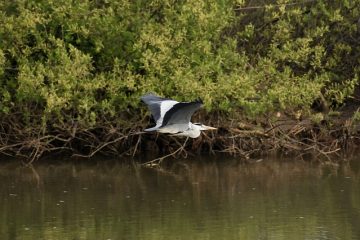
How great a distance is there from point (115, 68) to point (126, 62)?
32cm

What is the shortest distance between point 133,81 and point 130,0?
127 cm

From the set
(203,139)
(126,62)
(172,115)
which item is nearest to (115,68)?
(126,62)

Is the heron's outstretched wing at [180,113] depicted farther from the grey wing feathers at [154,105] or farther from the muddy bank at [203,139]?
the muddy bank at [203,139]

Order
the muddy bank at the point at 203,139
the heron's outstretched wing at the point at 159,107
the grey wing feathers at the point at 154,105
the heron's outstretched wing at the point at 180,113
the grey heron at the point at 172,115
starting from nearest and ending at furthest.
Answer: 1. the heron's outstretched wing at the point at 180,113
2. the grey heron at the point at 172,115
3. the heron's outstretched wing at the point at 159,107
4. the grey wing feathers at the point at 154,105
5. the muddy bank at the point at 203,139

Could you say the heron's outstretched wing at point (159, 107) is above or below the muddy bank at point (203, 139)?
above

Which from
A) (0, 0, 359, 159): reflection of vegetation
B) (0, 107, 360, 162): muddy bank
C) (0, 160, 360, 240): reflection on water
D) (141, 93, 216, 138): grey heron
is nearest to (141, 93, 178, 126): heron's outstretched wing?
(141, 93, 216, 138): grey heron

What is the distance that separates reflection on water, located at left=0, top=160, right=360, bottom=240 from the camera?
1071cm

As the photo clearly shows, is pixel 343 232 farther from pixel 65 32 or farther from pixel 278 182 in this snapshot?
pixel 65 32

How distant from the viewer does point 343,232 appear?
34.4 feet

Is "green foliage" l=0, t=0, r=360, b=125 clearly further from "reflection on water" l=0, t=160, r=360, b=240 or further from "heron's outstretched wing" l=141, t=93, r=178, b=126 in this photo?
"heron's outstretched wing" l=141, t=93, r=178, b=126

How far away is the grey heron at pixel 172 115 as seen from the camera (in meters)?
11.6

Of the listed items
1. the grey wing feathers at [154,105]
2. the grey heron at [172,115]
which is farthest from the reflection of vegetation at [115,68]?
the grey wing feathers at [154,105]

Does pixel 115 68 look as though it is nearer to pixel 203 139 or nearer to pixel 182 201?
pixel 203 139

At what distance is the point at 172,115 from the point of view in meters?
11.9
